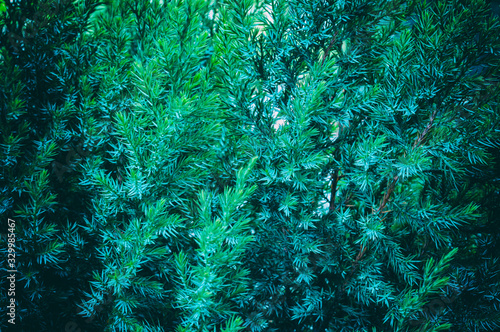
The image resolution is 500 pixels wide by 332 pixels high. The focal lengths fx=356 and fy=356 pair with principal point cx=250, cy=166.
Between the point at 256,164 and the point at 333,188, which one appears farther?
the point at 333,188

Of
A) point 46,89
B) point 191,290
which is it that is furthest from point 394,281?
point 46,89

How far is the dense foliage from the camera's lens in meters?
1.35

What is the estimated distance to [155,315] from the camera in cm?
153

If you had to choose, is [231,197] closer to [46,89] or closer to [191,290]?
[191,290]

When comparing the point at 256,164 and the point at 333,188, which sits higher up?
the point at 256,164

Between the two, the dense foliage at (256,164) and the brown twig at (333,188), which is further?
the brown twig at (333,188)

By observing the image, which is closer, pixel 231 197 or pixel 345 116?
pixel 231 197

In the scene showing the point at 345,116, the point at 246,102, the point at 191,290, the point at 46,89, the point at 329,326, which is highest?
the point at 46,89

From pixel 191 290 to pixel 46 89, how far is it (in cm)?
100

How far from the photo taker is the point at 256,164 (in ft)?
4.90

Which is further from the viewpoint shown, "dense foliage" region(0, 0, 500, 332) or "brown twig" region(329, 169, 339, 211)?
"brown twig" region(329, 169, 339, 211)

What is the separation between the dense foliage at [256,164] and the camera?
135 cm

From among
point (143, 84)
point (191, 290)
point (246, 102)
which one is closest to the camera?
point (191, 290)

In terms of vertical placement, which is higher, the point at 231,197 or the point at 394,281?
the point at 231,197
